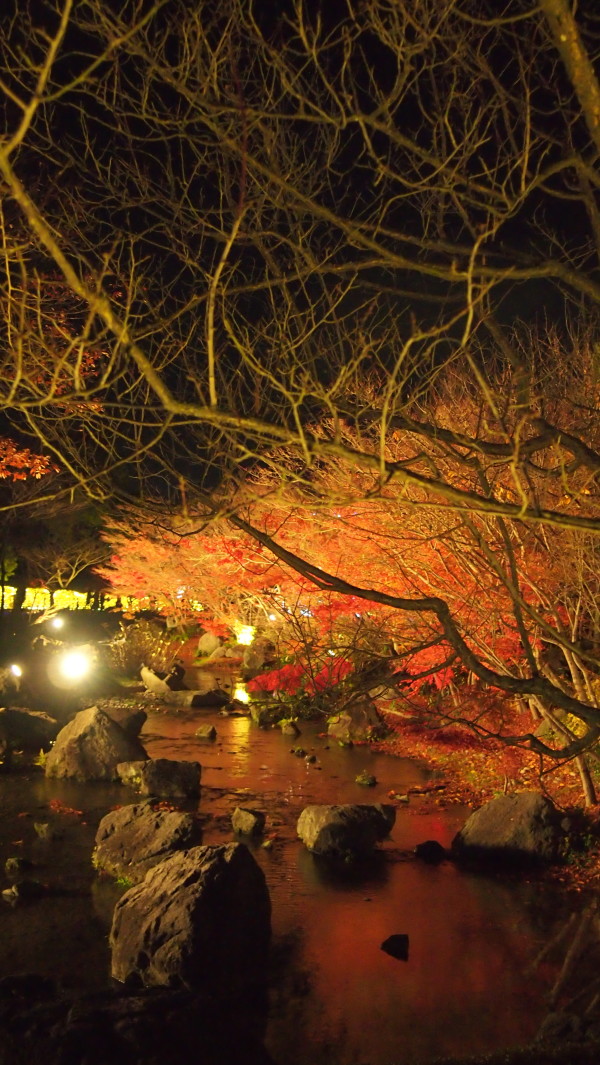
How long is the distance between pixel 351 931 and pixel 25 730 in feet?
32.9

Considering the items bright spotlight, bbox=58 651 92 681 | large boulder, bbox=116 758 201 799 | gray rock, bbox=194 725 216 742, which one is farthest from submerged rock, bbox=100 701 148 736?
bright spotlight, bbox=58 651 92 681

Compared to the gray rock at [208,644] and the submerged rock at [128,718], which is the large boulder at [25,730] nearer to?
the submerged rock at [128,718]

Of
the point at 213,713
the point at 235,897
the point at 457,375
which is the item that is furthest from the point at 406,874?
the point at 213,713

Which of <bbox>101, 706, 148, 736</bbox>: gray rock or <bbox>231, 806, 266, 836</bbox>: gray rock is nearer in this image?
<bbox>231, 806, 266, 836</bbox>: gray rock

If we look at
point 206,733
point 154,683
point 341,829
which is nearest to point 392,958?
point 341,829

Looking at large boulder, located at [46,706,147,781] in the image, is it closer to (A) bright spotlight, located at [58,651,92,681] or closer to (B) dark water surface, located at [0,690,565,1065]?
(B) dark water surface, located at [0,690,565,1065]

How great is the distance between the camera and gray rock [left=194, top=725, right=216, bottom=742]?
58.2 feet

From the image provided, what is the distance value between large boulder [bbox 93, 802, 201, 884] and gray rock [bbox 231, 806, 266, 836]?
104 centimetres

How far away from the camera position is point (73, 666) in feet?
72.3

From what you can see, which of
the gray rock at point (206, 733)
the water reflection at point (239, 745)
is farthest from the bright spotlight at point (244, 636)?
the gray rock at point (206, 733)

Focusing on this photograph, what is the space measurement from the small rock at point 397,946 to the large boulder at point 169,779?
18.3 feet

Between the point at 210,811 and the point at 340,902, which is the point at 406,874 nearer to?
the point at 340,902

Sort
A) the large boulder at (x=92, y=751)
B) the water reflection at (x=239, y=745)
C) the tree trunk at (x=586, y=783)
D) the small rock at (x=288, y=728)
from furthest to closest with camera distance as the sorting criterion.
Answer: the small rock at (x=288, y=728) < the water reflection at (x=239, y=745) < the large boulder at (x=92, y=751) < the tree trunk at (x=586, y=783)

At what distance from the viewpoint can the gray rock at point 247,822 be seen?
1143 centimetres
